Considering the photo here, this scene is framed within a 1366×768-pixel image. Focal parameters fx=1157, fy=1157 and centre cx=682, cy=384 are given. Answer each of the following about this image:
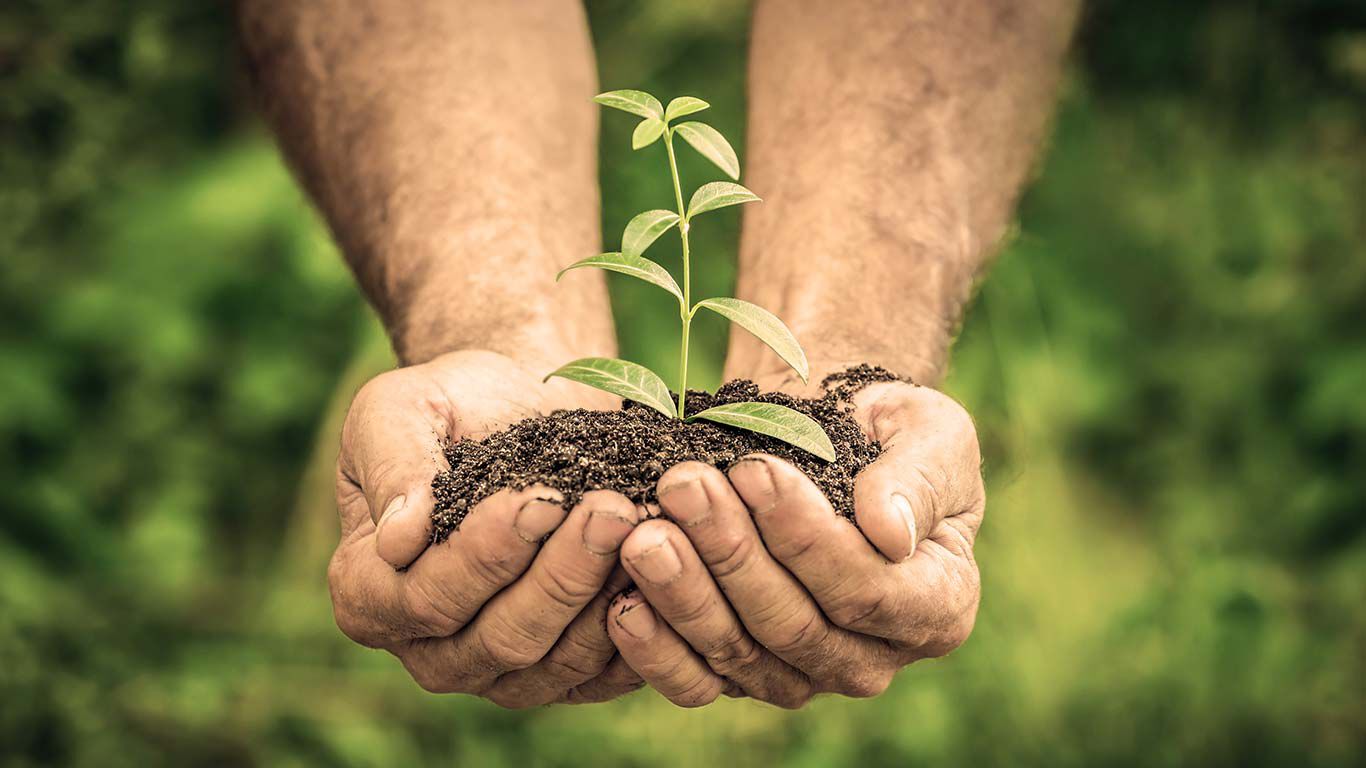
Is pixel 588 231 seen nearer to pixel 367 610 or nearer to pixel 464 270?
pixel 464 270

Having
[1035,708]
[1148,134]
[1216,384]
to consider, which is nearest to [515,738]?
[1035,708]

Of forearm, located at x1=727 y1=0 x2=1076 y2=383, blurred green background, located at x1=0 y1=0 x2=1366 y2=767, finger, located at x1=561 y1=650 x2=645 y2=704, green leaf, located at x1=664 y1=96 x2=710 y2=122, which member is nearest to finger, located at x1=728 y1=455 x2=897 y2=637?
finger, located at x1=561 y1=650 x2=645 y2=704

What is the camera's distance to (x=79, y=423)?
2215 millimetres

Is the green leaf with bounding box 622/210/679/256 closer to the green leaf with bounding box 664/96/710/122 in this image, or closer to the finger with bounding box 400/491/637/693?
the green leaf with bounding box 664/96/710/122

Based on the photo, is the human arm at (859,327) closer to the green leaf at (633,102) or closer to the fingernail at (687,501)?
the fingernail at (687,501)

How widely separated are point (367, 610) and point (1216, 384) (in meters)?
1.83

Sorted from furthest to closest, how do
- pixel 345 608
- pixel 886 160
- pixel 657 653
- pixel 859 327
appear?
pixel 886 160 → pixel 859 327 → pixel 345 608 → pixel 657 653

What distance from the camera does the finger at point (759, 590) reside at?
33.9 inches

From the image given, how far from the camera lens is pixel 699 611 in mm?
923

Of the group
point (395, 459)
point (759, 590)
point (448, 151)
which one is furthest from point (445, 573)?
point (448, 151)

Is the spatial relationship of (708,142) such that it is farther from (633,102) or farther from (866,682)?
(866,682)

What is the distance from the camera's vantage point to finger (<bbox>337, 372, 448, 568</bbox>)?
95 cm

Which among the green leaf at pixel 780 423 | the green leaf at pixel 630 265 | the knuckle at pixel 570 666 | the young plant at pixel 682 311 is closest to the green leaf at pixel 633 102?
the young plant at pixel 682 311

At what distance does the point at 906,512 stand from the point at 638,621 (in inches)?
9.2
